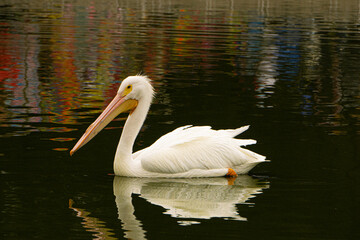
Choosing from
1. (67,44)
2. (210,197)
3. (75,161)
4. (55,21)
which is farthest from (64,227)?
(55,21)

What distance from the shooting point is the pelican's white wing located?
7051 millimetres

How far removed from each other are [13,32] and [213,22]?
10.5 m

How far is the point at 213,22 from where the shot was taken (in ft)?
105

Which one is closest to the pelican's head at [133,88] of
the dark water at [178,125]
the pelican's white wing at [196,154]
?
the pelican's white wing at [196,154]

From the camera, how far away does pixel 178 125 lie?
31.4ft

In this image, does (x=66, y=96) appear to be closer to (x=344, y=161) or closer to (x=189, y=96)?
(x=189, y=96)

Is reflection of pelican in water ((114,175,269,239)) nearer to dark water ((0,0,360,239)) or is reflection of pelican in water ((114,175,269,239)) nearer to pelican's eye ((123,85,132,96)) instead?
dark water ((0,0,360,239))

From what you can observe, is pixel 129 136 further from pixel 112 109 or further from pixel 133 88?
pixel 133 88

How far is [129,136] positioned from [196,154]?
675 millimetres

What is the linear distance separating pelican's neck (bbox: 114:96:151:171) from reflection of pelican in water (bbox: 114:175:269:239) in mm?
167

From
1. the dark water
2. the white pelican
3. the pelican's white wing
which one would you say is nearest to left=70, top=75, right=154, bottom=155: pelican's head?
the white pelican

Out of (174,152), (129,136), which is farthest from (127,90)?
(174,152)

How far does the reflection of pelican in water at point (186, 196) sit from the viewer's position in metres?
6.02

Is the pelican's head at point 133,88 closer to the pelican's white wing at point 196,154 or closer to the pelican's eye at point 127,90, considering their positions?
the pelican's eye at point 127,90
